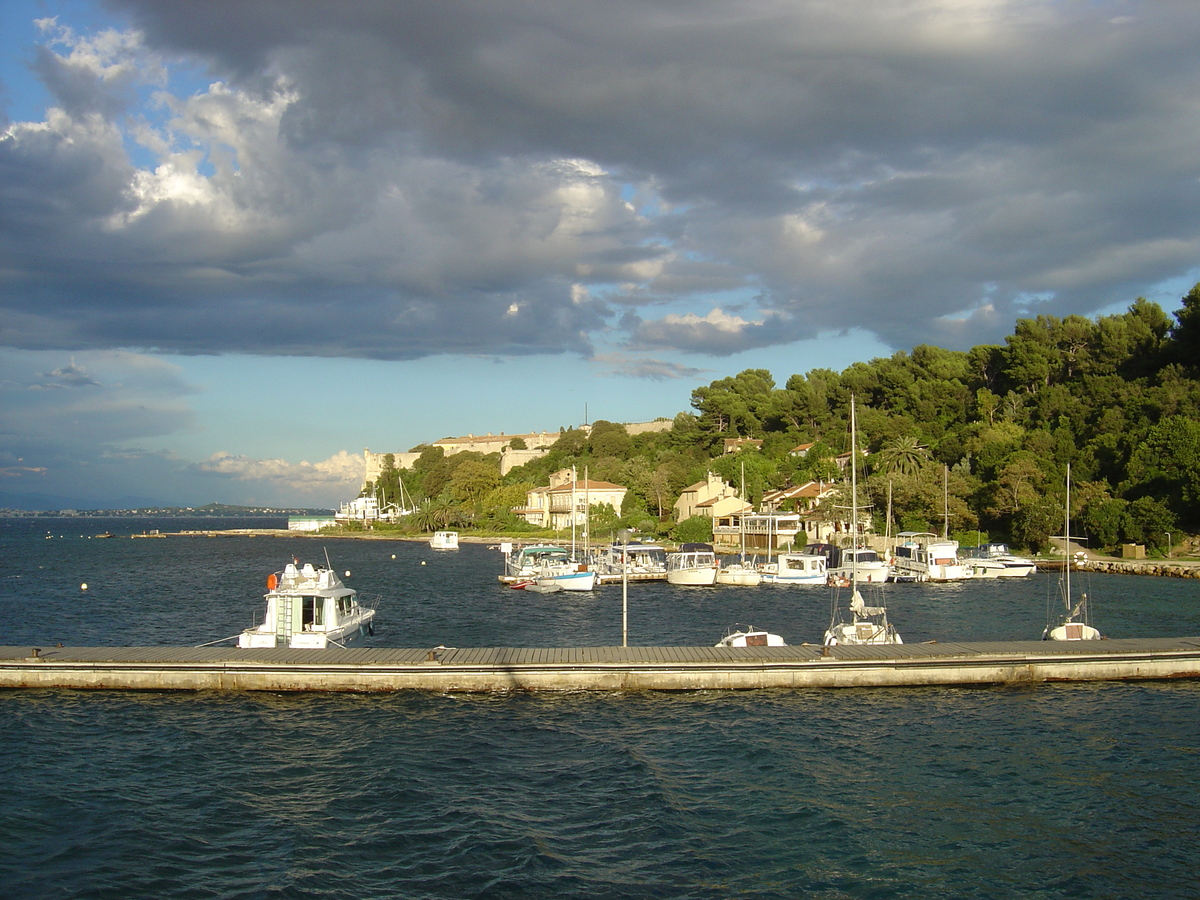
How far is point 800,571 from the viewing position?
60750 mm

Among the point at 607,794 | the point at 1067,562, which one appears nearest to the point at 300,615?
the point at 607,794

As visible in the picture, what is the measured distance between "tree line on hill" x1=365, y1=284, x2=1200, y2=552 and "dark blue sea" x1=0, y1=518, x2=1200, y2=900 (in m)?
51.0

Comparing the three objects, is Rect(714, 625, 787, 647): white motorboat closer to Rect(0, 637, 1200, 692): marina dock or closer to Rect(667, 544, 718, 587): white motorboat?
Rect(0, 637, 1200, 692): marina dock

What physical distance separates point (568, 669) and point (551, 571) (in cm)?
3274

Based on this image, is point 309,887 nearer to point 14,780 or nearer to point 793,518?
A: point 14,780

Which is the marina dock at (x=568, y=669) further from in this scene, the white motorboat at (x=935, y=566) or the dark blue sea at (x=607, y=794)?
the white motorboat at (x=935, y=566)

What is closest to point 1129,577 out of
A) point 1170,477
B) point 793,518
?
point 1170,477

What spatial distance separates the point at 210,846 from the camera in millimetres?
15875

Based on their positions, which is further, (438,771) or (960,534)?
(960,534)

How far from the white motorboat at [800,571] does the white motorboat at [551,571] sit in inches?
501

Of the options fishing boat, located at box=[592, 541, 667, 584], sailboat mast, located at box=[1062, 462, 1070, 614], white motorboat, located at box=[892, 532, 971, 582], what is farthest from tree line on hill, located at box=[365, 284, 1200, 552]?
fishing boat, located at box=[592, 541, 667, 584]

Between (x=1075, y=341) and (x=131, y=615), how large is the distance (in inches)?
3537

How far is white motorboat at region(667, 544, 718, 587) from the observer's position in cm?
6009

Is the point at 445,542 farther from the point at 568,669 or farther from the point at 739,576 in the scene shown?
the point at 568,669
